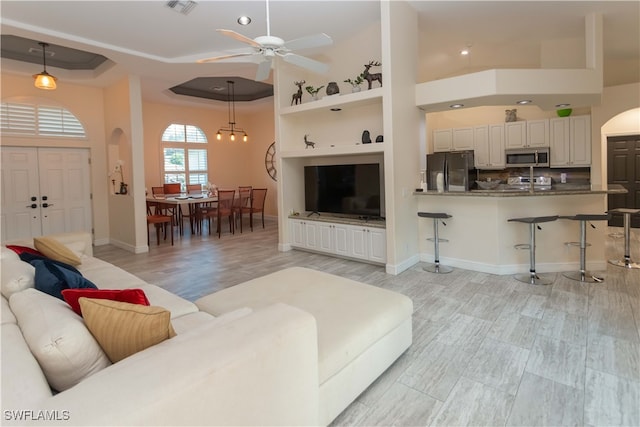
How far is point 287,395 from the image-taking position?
4.80ft

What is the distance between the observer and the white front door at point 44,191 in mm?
6008

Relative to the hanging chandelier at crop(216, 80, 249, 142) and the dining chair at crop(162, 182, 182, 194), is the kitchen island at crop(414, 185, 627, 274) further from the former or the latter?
the dining chair at crop(162, 182, 182, 194)

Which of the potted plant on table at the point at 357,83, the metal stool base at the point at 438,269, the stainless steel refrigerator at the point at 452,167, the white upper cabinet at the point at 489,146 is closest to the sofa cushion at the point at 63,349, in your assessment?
the metal stool base at the point at 438,269

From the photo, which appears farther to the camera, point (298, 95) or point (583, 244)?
point (298, 95)

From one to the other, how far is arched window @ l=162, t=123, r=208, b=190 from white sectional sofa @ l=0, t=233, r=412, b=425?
25.5ft

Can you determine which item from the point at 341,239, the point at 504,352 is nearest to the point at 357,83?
the point at 341,239

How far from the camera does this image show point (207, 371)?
1166mm

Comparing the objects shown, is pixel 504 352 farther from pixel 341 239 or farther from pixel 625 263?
pixel 625 263

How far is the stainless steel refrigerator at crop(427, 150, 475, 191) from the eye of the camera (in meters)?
6.84

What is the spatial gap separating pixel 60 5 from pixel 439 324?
5.38 metres

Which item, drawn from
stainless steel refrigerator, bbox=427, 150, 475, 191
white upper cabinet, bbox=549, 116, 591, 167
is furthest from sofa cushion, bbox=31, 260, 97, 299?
white upper cabinet, bbox=549, 116, 591, 167

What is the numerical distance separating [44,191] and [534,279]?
8279mm

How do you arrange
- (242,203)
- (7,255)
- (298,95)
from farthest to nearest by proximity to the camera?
(242,203) → (298,95) → (7,255)

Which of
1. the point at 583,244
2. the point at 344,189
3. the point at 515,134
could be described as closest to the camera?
the point at 583,244
